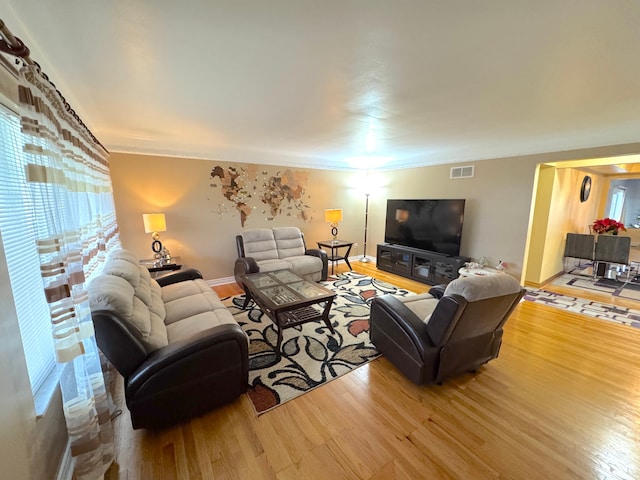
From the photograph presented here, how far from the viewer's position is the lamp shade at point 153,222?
3516 millimetres

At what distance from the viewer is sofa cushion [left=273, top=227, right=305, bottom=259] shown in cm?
468

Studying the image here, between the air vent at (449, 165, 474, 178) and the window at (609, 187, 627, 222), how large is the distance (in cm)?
505

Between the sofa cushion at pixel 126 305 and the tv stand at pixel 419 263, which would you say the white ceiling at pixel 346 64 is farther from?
the tv stand at pixel 419 263

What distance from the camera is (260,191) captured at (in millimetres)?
4781

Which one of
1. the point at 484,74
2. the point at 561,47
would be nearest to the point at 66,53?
the point at 484,74

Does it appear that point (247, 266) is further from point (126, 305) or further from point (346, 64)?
point (346, 64)

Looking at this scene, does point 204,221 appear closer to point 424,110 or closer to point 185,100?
point 185,100

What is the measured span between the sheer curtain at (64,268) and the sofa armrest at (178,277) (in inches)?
65.7

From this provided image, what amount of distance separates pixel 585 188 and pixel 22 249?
799cm

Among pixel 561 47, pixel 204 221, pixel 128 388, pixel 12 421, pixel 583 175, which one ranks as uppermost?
pixel 561 47

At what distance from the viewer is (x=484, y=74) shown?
1.74 m

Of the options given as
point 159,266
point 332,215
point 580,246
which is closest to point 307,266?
point 332,215

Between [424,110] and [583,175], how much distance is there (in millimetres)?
4928

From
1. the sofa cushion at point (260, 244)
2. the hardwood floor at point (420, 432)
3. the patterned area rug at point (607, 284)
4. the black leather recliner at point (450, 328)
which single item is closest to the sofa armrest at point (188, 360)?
the hardwood floor at point (420, 432)
